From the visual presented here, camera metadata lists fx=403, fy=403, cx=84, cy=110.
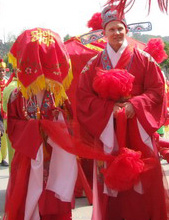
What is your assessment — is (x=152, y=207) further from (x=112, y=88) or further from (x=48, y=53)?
(x=48, y=53)

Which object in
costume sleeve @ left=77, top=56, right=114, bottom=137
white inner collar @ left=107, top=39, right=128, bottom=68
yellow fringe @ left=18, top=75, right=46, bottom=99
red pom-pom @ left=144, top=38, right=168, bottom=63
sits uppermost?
white inner collar @ left=107, top=39, right=128, bottom=68

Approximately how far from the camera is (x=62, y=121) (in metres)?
3.43

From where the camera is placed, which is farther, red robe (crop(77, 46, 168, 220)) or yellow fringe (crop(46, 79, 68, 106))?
yellow fringe (crop(46, 79, 68, 106))

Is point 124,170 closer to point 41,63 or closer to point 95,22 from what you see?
point 41,63

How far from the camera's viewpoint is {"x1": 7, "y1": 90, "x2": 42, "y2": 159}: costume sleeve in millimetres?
3322

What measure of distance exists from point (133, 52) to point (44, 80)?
0.77 m

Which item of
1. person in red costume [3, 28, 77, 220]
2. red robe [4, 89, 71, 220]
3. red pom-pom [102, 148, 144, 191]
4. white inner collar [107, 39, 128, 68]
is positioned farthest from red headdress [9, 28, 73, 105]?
red pom-pom [102, 148, 144, 191]

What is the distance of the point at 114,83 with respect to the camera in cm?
312

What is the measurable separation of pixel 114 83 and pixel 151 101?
0.34 m

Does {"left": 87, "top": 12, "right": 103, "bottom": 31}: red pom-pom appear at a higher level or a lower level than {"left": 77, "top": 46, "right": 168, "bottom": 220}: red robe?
higher

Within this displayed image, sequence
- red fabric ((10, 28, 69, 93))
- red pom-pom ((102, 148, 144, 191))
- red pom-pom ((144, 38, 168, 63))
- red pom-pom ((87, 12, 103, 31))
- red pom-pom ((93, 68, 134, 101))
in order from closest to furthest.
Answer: red pom-pom ((102, 148, 144, 191))
red pom-pom ((93, 68, 134, 101))
red fabric ((10, 28, 69, 93))
red pom-pom ((144, 38, 168, 63))
red pom-pom ((87, 12, 103, 31))

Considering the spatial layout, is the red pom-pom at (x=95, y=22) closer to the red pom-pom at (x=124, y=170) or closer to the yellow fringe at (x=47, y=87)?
the yellow fringe at (x=47, y=87)

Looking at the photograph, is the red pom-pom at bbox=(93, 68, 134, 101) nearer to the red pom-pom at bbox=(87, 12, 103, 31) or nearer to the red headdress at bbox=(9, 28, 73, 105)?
the red headdress at bbox=(9, 28, 73, 105)

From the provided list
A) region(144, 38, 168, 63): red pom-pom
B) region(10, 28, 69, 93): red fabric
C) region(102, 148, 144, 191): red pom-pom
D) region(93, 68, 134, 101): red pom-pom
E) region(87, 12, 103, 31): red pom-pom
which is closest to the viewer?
region(102, 148, 144, 191): red pom-pom
